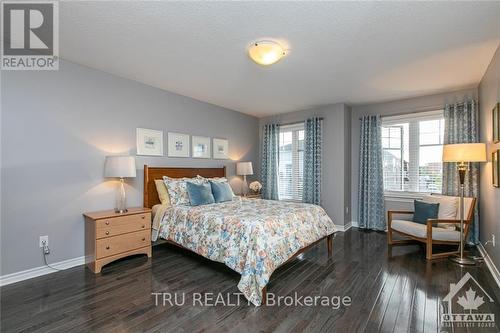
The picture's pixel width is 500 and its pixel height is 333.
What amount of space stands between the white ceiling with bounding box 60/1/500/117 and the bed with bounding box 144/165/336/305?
174 cm

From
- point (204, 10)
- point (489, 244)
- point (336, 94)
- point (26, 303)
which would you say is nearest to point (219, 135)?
point (336, 94)

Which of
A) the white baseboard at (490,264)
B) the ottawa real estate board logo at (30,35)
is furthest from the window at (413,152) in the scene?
the ottawa real estate board logo at (30,35)

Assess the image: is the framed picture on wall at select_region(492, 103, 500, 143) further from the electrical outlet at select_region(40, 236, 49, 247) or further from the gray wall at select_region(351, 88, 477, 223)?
the electrical outlet at select_region(40, 236, 49, 247)

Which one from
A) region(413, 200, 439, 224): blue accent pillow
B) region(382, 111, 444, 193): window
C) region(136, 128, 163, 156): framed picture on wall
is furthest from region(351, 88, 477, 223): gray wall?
region(136, 128, 163, 156): framed picture on wall

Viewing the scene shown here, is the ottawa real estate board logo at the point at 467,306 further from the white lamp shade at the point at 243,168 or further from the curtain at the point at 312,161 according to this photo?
the white lamp shade at the point at 243,168

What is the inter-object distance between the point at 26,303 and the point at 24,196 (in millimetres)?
1133

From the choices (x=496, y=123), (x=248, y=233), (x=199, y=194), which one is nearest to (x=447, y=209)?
(x=496, y=123)

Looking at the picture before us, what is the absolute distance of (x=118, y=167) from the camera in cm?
314

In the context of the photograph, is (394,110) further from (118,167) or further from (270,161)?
(118,167)

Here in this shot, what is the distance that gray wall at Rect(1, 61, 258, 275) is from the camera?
2648 millimetres

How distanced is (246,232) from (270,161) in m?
3.59

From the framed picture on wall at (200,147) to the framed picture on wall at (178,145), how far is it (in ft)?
0.51

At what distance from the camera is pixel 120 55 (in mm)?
2914

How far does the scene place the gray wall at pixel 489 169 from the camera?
8.97ft
